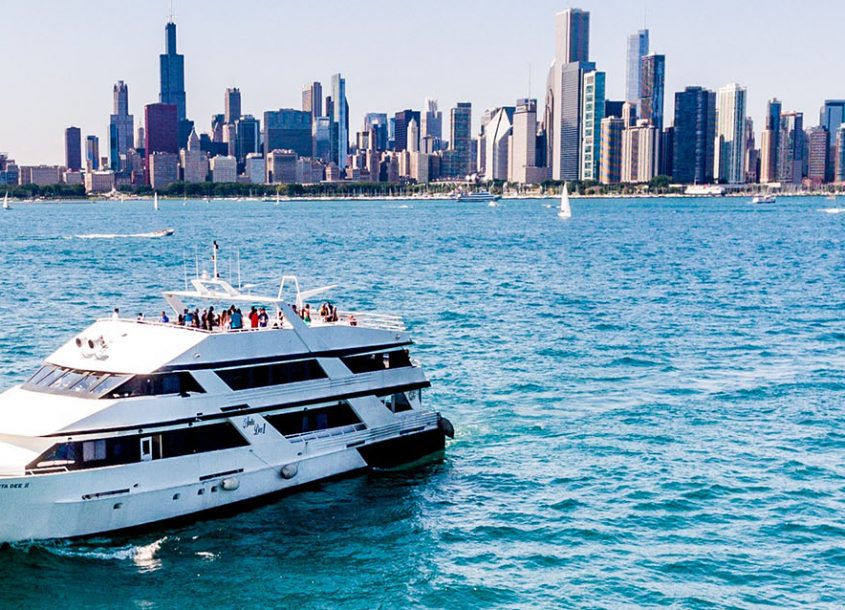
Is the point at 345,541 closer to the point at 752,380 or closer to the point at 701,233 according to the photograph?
the point at 752,380

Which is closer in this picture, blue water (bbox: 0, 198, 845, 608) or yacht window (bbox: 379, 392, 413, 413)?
blue water (bbox: 0, 198, 845, 608)

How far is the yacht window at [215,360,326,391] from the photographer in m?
24.4

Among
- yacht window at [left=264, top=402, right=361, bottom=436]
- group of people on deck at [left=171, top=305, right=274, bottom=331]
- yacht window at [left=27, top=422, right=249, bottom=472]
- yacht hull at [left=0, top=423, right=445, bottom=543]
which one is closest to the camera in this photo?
yacht hull at [left=0, top=423, right=445, bottom=543]

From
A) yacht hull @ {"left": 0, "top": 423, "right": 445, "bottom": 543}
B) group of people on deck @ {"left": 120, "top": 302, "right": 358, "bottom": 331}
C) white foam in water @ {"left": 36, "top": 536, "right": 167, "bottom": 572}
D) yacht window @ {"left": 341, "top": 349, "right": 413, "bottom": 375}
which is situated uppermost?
group of people on deck @ {"left": 120, "top": 302, "right": 358, "bottom": 331}

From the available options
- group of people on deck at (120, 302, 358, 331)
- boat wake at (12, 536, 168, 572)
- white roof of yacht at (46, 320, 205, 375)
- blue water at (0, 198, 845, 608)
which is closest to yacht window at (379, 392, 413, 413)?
blue water at (0, 198, 845, 608)

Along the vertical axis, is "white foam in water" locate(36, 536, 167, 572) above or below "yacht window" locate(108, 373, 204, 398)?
below

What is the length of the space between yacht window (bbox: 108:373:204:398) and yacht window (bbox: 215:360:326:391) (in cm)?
80

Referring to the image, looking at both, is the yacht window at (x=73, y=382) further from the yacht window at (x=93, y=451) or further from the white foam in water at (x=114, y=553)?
the white foam in water at (x=114, y=553)

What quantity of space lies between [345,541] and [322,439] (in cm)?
366

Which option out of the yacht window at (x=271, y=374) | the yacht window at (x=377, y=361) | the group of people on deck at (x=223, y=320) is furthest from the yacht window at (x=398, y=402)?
the group of people on deck at (x=223, y=320)

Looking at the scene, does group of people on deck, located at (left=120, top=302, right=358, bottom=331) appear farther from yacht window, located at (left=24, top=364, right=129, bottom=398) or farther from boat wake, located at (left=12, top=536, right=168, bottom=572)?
boat wake, located at (left=12, top=536, right=168, bottom=572)

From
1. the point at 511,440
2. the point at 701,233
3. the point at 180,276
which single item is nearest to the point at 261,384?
the point at 511,440

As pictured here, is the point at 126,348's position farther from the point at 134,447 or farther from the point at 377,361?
the point at 377,361

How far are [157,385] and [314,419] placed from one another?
14.1 feet
